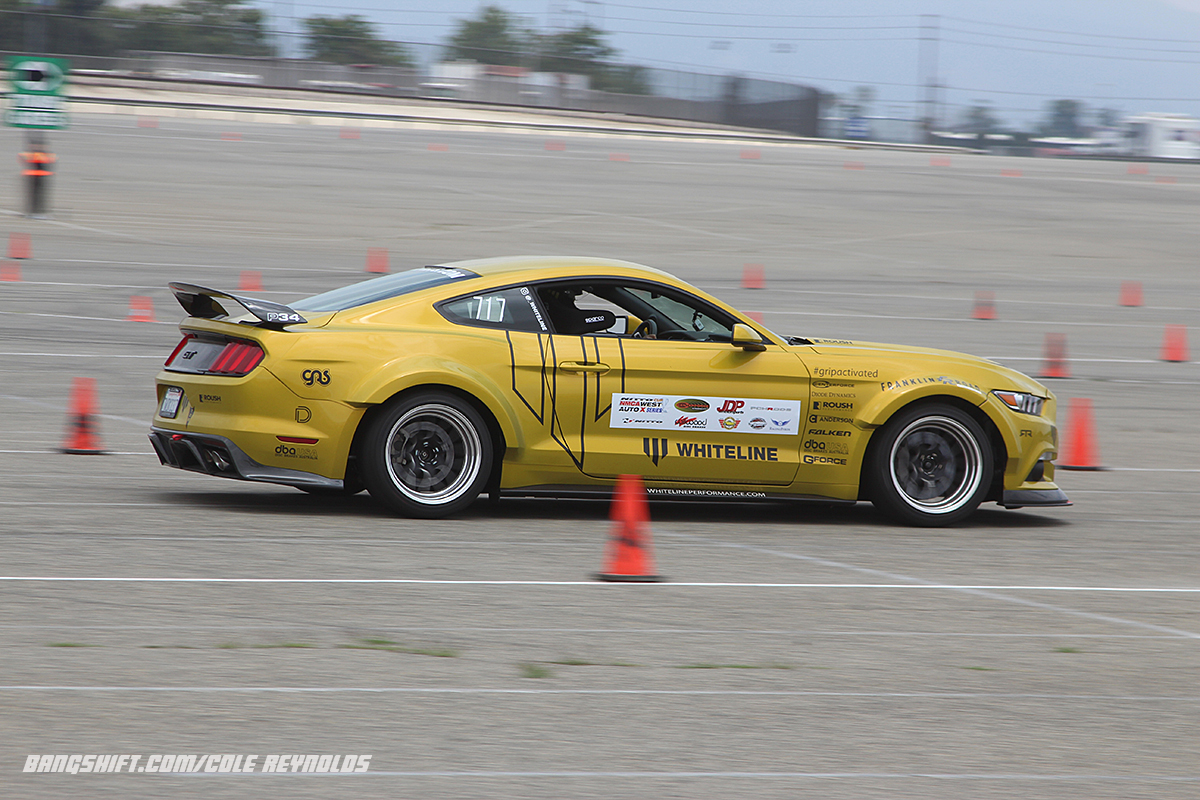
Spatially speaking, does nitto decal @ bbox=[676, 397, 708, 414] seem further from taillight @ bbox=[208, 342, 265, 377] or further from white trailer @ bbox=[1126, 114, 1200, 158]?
white trailer @ bbox=[1126, 114, 1200, 158]

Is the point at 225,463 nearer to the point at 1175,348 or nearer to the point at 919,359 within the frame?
the point at 919,359

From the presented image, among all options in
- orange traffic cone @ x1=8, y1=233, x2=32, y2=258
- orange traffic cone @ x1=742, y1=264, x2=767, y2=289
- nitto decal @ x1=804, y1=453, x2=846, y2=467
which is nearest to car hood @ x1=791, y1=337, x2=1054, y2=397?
nitto decal @ x1=804, y1=453, x2=846, y2=467

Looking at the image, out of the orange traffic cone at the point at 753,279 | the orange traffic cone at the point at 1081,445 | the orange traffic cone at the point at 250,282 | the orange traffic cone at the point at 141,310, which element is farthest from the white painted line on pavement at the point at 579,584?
the orange traffic cone at the point at 753,279

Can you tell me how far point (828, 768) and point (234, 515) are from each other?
4501mm

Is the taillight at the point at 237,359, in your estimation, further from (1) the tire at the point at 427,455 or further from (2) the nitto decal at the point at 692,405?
(2) the nitto decal at the point at 692,405

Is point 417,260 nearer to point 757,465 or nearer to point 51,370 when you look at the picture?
point 51,370

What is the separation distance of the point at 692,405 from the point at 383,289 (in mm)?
1933

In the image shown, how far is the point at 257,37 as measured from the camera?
53031mm

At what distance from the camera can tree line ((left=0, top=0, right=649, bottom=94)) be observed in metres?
48.4

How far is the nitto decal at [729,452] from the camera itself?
26.3 feet

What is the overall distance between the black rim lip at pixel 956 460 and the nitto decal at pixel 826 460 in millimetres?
314

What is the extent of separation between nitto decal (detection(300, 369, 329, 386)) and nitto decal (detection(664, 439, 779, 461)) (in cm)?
203

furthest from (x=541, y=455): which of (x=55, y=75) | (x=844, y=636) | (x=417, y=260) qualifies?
(x=55, y=75)

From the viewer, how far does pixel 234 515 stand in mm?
7855
